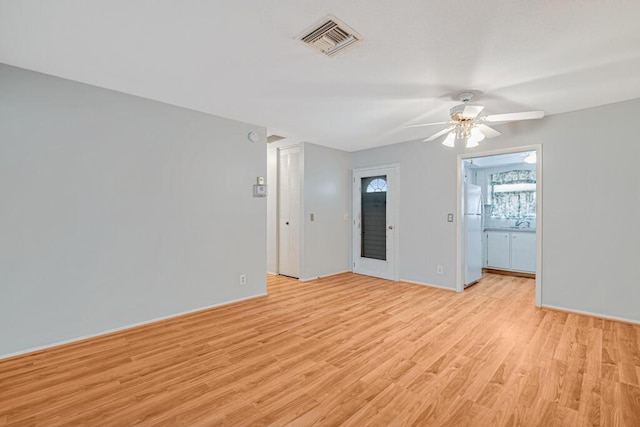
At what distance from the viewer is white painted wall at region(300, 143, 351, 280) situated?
5.18 metres

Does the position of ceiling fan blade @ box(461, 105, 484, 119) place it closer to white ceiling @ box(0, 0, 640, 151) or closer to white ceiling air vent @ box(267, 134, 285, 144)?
white ceiling @ box(0, 0, 640, 151)

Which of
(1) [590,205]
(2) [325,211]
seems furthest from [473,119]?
(2) [325,211]

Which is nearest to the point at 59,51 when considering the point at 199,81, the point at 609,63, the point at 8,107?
the point at 8,107

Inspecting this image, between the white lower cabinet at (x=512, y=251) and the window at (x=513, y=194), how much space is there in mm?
793

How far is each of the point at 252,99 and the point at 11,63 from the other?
6.62ft

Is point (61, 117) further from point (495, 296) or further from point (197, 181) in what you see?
point (495, 296)

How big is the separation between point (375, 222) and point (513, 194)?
3338 mm

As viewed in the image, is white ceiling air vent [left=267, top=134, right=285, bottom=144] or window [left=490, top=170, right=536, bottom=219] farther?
window [left=490, top=170, right=536, bottom=219]

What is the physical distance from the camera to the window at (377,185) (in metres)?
5.42

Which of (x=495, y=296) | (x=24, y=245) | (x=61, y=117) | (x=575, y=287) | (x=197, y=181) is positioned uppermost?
(x=61, y=117)

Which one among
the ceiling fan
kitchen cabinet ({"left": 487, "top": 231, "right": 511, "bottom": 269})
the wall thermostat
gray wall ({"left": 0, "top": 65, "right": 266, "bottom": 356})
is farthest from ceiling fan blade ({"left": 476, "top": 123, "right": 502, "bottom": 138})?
kitchen cabinet ({"left": 487, "top": 231, "right": 511, "bottom": 269})

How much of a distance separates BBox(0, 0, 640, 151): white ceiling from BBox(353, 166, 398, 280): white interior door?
6.92 ft

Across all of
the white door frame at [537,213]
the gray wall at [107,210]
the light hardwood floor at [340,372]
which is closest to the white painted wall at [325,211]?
the gray wall at [107,210]

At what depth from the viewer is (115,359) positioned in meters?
2.43
